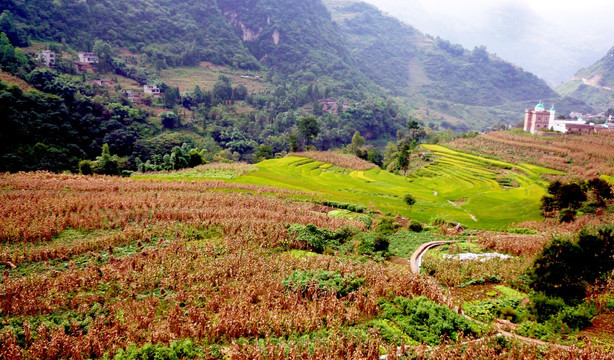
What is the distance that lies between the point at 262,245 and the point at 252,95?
10165 cm

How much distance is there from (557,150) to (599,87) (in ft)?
576

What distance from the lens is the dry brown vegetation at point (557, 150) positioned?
1777 inches

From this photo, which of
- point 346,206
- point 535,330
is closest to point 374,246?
point 535,330

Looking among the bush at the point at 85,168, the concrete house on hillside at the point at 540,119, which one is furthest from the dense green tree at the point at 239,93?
the concrete house on hillside at the point at 540,119

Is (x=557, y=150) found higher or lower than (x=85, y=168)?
higher

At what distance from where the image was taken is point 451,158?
55.4 meters

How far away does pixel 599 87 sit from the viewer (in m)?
184

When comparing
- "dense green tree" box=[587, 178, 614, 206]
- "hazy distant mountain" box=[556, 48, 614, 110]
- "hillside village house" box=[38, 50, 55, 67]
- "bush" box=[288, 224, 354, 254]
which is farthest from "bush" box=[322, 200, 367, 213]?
"hazy distant mountain" box=[556, 48, 614, 110]

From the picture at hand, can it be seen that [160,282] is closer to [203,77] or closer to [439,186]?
[439,186]

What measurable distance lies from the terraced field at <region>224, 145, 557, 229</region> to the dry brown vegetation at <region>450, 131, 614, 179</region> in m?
3.17

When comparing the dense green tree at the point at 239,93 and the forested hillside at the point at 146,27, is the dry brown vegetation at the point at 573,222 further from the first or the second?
the forested hillside at the point at 146,27

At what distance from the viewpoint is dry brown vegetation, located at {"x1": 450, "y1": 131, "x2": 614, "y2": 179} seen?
45125 mm

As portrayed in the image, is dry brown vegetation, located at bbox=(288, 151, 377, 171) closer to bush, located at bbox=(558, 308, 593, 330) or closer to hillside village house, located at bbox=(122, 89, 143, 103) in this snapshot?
hillside village house, located at bbox=(122, 89, 143, 103)

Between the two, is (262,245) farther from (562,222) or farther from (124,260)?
(562,222)
